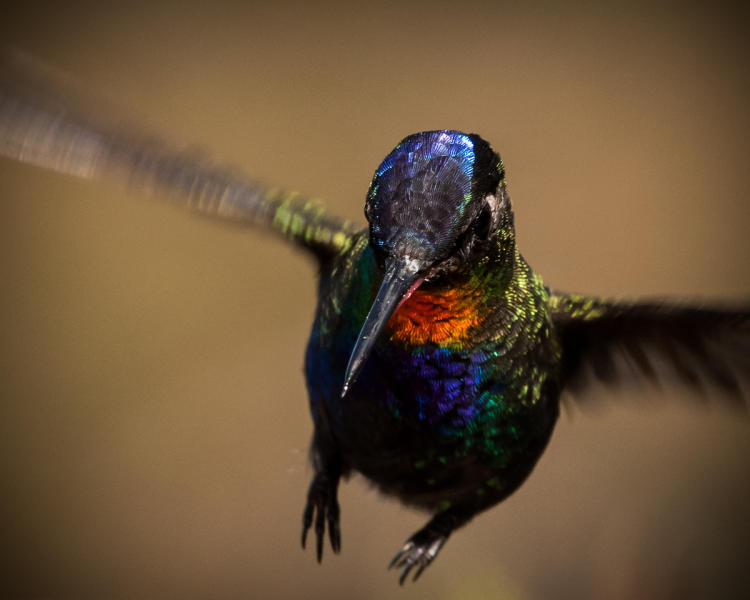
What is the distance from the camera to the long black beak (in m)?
0.71

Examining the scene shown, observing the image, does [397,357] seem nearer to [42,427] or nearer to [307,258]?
[307,258]

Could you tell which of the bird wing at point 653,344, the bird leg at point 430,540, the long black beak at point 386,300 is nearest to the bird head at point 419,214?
the long black beak at point 386,300

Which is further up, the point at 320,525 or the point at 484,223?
the point at 484,223

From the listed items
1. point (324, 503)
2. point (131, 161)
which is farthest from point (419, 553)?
point (131, 161)

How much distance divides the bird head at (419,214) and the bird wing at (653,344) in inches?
11.8

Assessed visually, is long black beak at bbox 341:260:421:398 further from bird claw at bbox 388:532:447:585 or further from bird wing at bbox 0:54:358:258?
bird claw at bbox 388:532:447:585

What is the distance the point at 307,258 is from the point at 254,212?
0.35 ft

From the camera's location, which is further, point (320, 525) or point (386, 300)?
point (320, 525)

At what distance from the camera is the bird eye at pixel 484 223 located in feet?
2.52

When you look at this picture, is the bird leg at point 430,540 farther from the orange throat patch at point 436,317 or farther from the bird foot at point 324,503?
the orange throat patch at point 436,317

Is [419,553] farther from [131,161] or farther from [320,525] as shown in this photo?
[131,161]

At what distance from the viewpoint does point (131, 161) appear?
119cm

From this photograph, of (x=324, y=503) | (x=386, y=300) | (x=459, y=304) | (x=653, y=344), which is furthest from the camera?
(x=324, y=503)

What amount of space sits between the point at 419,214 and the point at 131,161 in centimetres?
61
